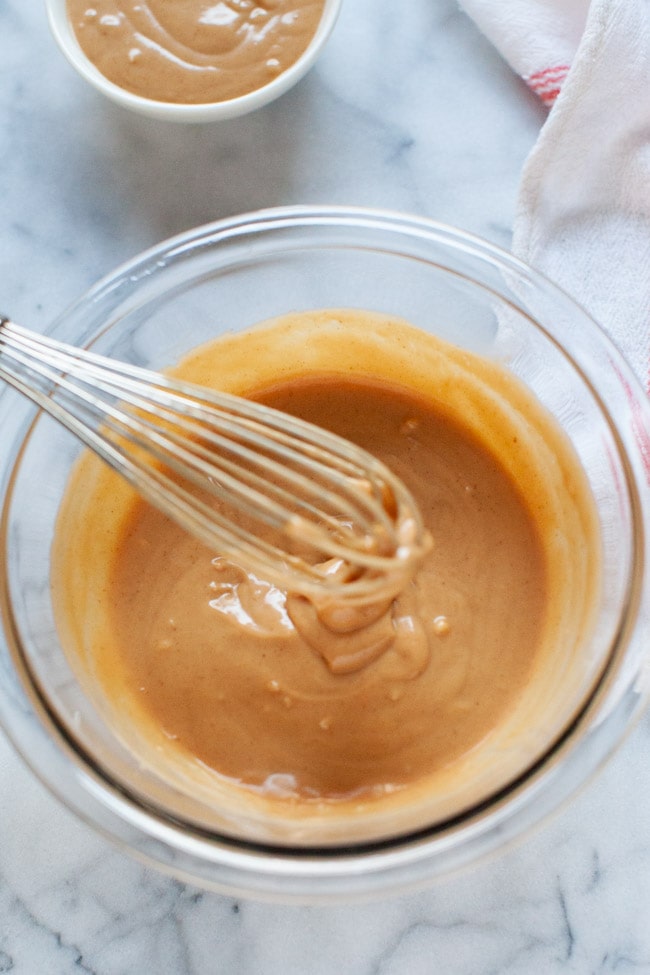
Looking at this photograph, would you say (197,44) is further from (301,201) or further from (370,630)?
(370,630)

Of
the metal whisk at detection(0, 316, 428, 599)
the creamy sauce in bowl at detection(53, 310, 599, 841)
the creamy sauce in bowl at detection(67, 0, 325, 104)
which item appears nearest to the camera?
the metal whisk at detection(0, 316, 428, 599)

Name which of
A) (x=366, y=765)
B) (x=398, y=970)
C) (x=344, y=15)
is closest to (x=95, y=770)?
(x=366, y=765)

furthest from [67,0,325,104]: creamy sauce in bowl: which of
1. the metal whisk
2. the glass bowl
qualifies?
the metal whisk

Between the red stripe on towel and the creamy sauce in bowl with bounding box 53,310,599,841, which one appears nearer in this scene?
the creamy sauce in bowl with bounding box 53,310,599,841

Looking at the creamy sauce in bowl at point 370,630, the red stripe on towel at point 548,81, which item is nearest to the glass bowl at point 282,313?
the creamy sauce in bowl at point 370,630

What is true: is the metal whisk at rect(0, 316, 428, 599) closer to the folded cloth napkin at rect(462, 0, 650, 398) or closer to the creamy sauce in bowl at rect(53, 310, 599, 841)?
the creamy sauce in bowl at rect(53, 310, 599, 841)

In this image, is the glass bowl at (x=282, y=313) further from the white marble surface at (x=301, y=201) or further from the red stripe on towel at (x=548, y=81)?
the red stripe on towel at (x=548, y=81)

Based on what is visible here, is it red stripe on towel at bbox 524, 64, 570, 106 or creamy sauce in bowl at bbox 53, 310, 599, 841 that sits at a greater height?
red stripe on towel at bbox 524, 64, 570, 106
